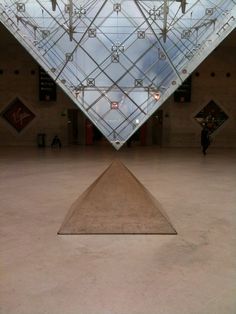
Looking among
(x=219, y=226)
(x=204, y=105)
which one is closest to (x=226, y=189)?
(x=219, y=226)

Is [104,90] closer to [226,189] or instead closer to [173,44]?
[173,44]

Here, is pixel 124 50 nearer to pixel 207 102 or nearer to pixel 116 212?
pixel 116 212

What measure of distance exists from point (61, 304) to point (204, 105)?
731 inches

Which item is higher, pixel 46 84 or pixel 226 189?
pixel 46 84

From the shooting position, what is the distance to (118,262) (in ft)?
12.8

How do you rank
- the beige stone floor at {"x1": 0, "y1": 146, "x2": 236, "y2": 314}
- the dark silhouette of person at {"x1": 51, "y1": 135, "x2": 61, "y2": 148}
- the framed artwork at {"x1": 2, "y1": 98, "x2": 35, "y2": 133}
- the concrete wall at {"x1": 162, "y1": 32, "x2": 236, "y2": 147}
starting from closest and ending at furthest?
the beige stone floor at {"x1": 0, "y1": 146, "x2": 236, "y2": 314} < the dark silhouette of person at {"x1": 51, "y1": 135, "x2": 61, "y2": 148} < the framed artwork at {"x1": 2, "y1": 98, "x2": 35, "y2": 133} < the concrete wall at {"x1": 162, "y1": 32, "x2": 236, "y2": 147}

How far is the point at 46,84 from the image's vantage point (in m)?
19.9

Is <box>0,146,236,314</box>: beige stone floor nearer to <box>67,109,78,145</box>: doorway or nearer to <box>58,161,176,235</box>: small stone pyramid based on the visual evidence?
<box>58,161,176,235</box>: small stone pyramid

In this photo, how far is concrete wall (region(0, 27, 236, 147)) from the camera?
19969 millimetres

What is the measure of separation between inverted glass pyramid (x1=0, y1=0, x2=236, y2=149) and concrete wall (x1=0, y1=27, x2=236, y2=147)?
11.2 m

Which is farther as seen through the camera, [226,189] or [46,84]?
[46,84]

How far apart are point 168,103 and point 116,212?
15.8 meters

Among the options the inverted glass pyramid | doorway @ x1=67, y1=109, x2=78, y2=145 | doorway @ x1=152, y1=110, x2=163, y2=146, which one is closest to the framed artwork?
doorway @ x1=67, y1=109, x2=78, y2=145

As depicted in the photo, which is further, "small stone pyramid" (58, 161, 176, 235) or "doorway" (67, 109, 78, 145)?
"doorway" (67, 109, 78, 145)
